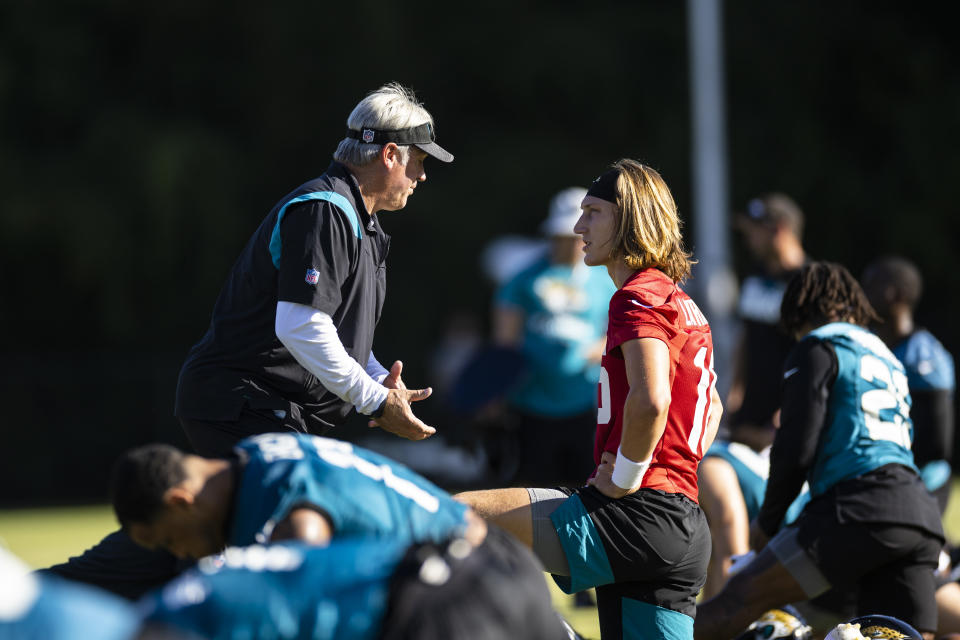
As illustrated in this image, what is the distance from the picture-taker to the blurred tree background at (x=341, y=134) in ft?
54.8

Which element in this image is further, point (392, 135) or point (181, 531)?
point (392, 135)

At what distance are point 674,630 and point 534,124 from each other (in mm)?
15502

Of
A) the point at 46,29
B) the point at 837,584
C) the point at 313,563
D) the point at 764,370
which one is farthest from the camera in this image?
the point at 46,29

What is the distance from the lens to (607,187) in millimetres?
A: 4293

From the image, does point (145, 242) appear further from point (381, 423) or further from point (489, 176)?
point (381, 423)

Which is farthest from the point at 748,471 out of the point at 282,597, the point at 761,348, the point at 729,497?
the point at 282,597

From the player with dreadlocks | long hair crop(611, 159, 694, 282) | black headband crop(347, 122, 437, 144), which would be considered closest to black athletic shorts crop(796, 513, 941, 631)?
the player with dreadlocks

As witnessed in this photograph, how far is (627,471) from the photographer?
4020 mm

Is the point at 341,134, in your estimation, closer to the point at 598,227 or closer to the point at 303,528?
the point at 598,227

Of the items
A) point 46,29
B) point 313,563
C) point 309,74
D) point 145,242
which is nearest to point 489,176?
point 309,74

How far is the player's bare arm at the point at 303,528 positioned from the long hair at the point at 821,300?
260 centimetres

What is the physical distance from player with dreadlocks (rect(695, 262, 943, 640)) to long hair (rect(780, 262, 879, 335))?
101mm

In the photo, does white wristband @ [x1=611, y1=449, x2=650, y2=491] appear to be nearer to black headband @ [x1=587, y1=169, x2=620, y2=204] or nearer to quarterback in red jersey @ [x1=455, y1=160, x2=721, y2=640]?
quarterback in red jersey @ [x1=455, y1=160, x2=721, y2=640]

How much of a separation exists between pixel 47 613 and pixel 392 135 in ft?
8.86
